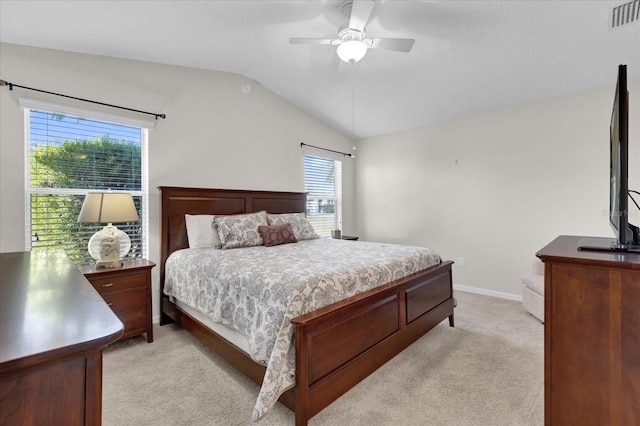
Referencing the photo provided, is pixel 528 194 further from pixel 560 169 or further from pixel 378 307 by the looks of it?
pixel 378 307

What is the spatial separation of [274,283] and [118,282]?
5.35 ft

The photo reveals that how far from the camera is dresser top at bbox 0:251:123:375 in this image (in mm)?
558

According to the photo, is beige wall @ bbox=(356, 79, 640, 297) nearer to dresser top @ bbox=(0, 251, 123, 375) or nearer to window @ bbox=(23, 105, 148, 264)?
window @ bbox=(23, 105, 148, 264)

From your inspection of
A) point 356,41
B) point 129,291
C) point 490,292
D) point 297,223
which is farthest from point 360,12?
point 490,292

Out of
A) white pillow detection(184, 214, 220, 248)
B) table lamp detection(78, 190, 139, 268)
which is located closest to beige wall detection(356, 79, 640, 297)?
white pillow detection(184, 214, 220, 248)

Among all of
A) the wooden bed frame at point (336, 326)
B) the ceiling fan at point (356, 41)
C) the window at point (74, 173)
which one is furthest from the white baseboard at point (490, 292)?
the window at point (74, 173)

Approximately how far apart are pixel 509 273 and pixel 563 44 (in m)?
2.67

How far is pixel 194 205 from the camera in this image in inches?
136

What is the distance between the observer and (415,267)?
269cm

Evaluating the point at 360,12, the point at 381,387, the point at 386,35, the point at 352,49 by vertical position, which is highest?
the point at 386,35

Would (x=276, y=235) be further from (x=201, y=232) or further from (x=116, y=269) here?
(x=116, y=269)

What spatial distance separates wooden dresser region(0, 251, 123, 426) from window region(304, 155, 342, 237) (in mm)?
4136

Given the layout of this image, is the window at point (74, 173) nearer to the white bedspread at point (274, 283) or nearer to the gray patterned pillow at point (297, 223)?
the white bedspread at point (274, 283)

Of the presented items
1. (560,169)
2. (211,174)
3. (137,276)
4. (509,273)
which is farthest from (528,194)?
(137,276)
